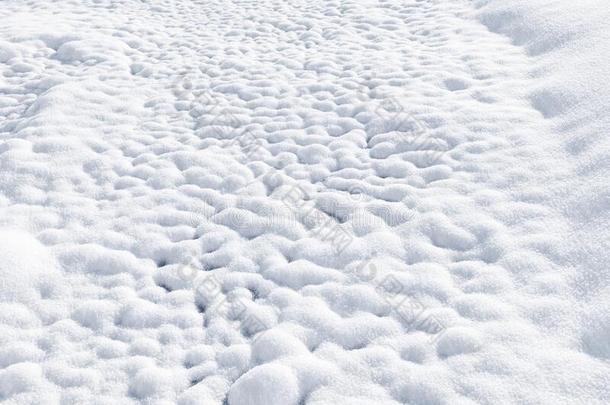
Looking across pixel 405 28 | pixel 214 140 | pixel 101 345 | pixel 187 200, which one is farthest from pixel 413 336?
pixel 405 28

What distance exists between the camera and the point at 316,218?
3.50 m

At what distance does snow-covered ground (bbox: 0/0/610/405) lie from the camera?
2.51 meters

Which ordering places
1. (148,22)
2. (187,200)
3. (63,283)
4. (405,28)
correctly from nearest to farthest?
(63,283)
(187,200)
(405,28)
(148,22)

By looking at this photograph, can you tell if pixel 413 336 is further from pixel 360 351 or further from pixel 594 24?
pixel 594 24

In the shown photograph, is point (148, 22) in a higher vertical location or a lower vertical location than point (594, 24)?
lower

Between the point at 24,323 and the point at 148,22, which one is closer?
the point at 24,323

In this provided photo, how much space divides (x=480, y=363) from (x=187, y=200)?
2.06m

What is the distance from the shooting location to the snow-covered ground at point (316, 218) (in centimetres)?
251

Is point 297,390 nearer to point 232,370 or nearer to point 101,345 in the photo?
point 232,370

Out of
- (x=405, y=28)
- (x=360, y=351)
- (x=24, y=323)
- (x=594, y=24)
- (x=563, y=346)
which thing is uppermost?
(x=594, y=24)

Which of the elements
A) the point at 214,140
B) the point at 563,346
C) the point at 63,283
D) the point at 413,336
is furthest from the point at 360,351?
the point at 214,140

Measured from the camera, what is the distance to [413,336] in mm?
2645

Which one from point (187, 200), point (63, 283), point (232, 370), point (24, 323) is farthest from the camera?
point (187, 200)

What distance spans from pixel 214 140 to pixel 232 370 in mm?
2194
